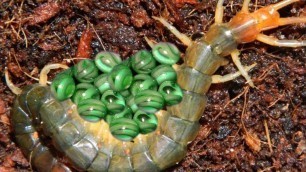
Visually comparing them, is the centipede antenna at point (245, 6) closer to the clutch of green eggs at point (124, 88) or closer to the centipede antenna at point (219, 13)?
the centipede antenna at point (219, 13)

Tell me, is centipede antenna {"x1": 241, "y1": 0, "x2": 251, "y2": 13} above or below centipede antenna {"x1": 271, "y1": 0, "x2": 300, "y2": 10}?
below

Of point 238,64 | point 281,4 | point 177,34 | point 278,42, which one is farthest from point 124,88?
point 281,4

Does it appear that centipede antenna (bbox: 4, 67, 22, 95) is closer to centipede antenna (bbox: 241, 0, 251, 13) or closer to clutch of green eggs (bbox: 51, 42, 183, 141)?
clutch of green eggs (bbox: 51, 42, 183, 141)

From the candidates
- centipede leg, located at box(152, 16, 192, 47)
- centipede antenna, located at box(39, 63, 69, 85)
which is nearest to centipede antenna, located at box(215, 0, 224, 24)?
centipede leg, located at box(152, 16, 192, 47)

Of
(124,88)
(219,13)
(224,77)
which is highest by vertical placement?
(219,13)

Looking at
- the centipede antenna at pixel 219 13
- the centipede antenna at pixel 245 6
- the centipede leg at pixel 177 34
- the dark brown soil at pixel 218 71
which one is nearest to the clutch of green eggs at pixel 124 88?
the centipede leg at pixel 177 34

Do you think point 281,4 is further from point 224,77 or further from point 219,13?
point 224,77
